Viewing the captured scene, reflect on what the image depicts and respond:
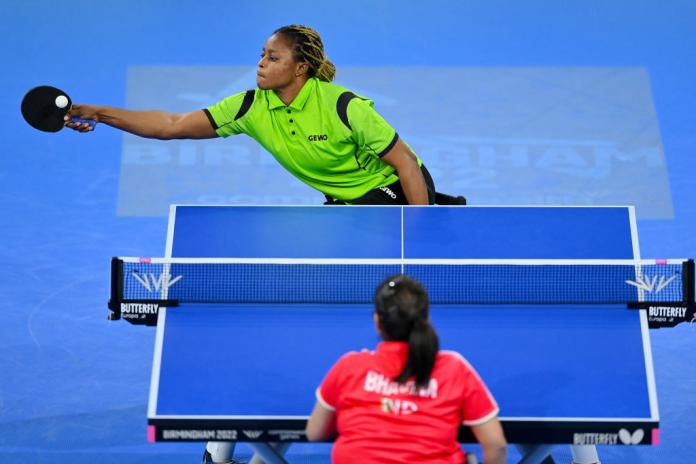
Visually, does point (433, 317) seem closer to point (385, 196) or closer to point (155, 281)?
point (155, 281)

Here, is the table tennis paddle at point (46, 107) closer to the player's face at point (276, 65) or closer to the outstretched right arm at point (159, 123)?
the outstretched right arm at point (159, 123)

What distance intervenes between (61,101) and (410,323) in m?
2.68

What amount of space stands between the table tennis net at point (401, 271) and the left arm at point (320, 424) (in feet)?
2.86

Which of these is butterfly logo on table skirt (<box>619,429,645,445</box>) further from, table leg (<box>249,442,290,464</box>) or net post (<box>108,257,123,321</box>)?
net post (<box>108,257,123,321</box>)

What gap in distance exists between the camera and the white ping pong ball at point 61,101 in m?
5.45

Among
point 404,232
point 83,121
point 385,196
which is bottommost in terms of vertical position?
point 404,232

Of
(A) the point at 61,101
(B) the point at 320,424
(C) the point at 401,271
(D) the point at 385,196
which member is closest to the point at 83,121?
(A) the point at 61,101

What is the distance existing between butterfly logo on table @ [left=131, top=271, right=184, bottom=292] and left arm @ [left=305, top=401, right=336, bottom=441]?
112cm

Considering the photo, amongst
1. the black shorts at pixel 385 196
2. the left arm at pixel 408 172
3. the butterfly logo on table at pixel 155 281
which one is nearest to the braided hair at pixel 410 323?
the butterfly logo on table at pixel 155 281

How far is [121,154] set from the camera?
32.1ft

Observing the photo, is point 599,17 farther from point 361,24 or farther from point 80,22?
point 80,22

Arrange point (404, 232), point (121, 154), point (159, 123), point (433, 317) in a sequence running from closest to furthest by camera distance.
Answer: point (433, 317)
point (404, 232)
point (159, 123)
point (121, 154)

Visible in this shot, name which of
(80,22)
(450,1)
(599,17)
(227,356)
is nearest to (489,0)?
(450,1)

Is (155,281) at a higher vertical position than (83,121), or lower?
lower
